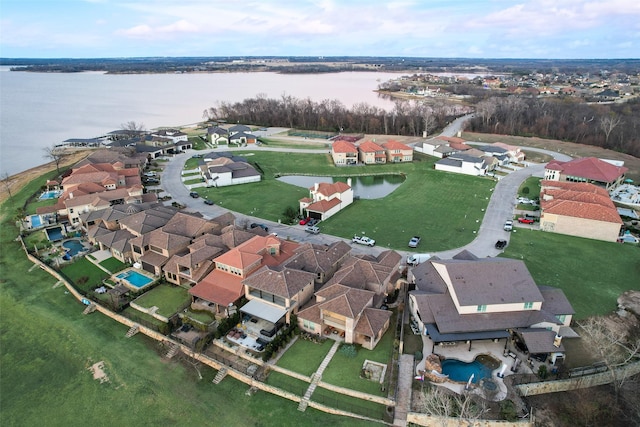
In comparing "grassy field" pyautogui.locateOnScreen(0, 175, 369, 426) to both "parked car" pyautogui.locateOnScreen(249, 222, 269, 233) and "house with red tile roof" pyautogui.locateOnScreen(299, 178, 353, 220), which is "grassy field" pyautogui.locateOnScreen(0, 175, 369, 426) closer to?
"parked car" pyautogui.locateOnScreen(249, 222, 269, 233)

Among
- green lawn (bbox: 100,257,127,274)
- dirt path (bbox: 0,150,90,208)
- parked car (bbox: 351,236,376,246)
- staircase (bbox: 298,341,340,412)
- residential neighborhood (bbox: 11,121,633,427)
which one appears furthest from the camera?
dirt path (bbox: 0,150,90,208)

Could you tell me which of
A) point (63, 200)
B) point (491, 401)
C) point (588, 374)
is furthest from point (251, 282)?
point (63, 200)

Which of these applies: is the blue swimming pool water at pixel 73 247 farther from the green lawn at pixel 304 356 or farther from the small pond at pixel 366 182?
the small pond at pixel 366 182

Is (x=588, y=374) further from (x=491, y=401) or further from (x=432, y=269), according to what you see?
(x=432, y=269)

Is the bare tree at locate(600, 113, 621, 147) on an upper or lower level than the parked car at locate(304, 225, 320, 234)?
upper

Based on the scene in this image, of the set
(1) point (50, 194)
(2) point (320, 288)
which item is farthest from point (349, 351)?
(1) point (50, 194)

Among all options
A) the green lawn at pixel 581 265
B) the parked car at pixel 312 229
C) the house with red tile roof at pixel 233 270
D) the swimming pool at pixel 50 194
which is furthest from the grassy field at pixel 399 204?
the swimming pool at pixel 50 194

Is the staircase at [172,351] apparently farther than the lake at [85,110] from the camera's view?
No

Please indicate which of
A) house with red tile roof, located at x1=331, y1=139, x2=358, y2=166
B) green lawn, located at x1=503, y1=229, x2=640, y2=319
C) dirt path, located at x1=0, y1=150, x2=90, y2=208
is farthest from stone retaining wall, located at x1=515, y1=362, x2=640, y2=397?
dirt path, located at x1=0, y1=150, x2=90, y2=208
